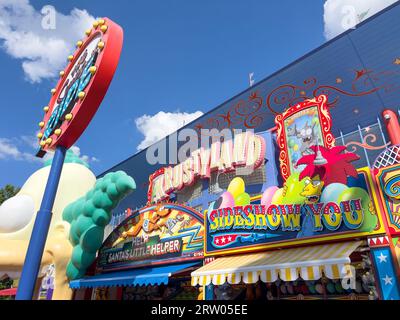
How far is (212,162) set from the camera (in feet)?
40.6

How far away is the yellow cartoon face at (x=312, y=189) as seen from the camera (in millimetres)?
5849

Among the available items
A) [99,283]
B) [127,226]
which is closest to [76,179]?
[127,226]

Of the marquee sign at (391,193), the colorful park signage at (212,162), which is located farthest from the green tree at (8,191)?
the marquee sign at (391,193)

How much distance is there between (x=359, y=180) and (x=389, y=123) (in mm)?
6508

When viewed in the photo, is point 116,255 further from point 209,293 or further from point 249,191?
point 249,191

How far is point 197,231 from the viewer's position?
7.74 meters

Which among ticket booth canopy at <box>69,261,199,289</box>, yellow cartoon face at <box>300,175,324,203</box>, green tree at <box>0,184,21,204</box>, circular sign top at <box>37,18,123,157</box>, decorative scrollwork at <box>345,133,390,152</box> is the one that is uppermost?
green tree at <box>0,184,21,204</box>

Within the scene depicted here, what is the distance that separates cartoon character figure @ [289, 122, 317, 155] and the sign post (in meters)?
6.69

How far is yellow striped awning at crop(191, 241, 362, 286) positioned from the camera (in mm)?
4754

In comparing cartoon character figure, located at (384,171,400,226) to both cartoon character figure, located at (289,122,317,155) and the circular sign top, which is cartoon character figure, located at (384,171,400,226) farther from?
the circular sign top

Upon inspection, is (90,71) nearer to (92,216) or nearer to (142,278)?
(142,278)

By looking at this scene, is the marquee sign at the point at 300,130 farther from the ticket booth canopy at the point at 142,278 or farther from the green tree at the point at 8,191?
the green tree at the point at 8,191

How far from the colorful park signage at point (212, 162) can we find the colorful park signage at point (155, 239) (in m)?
3.67

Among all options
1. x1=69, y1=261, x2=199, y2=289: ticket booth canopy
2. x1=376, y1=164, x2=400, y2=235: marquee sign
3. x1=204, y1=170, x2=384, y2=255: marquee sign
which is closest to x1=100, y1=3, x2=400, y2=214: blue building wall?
x1=69, y1=261, x2=199, y2=289: ticket booth canopy
